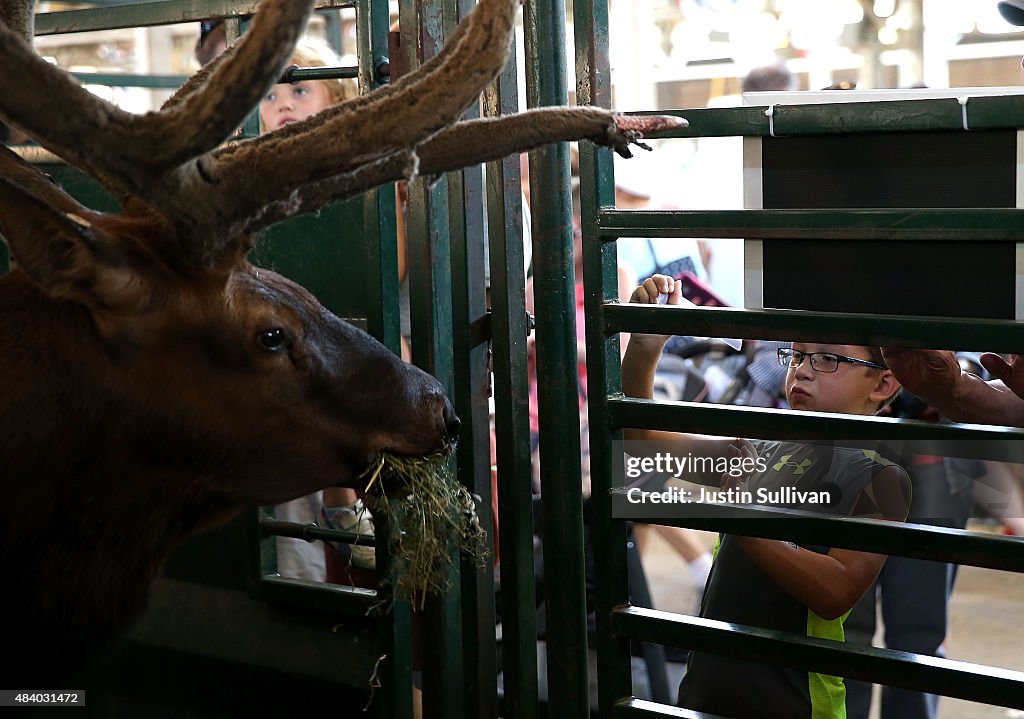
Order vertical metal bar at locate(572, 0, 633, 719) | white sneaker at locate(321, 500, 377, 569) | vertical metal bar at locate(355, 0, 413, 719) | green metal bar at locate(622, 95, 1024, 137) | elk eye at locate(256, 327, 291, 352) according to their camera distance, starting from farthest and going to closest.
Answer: white sneaker at locate(321, 500, 377, 569), vertical metal bar at locate(355, 0, 413, 719), vertical metal bar at locate(572, 0, 633, 719), elk eye at locate(256, 327, 291, 352), green metal bar at locate(622, 95, 1024, 137)

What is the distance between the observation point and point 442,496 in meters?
2.37

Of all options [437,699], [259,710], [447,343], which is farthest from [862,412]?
[259,710]

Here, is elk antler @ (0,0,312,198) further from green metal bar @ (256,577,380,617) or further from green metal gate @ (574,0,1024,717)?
green metal bar @ (256,577,380,617)

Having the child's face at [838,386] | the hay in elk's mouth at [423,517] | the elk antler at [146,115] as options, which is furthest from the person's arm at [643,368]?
the elk antler at [146,115]

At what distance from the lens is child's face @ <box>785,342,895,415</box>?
274 centimetres

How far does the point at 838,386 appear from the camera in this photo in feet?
9.00

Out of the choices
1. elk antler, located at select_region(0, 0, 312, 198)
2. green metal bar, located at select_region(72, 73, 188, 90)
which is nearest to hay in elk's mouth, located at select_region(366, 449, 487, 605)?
elk antler, located at select_region(0, 0, 312, 198)

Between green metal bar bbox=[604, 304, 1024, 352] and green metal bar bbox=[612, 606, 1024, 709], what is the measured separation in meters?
0.59

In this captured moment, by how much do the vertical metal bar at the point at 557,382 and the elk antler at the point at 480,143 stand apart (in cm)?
39

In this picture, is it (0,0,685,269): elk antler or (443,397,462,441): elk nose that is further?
(443,397,462,441): elk nose

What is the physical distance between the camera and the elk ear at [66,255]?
190 centimetres

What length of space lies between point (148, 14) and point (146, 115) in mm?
1408

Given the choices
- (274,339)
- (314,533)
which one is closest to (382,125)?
(274,339)

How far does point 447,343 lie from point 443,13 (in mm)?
749
